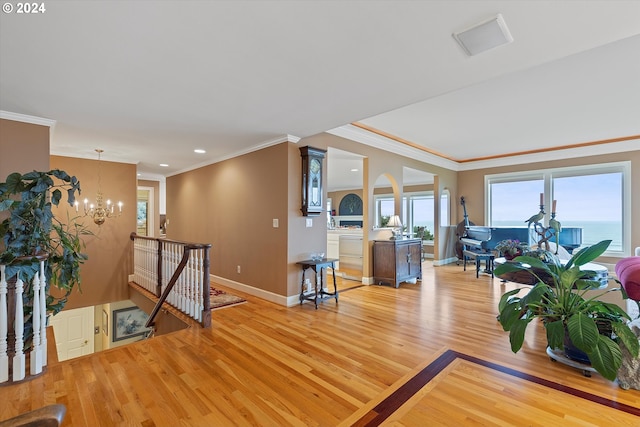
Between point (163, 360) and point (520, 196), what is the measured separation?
7981 mm

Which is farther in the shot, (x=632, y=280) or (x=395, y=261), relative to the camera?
(x=395, y=261)

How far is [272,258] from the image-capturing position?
4441 mm

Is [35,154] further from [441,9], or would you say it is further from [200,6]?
[441,9]

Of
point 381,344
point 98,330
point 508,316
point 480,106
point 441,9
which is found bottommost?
point 98,330

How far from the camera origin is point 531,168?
696 cm

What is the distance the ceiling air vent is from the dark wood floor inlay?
238 cm

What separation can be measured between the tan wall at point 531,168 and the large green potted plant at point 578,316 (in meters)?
4.84

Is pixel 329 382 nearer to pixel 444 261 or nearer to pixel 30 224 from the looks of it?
pixel 30 224

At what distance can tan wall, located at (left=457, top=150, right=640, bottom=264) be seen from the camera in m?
5.71

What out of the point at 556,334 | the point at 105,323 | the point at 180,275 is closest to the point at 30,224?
the point at 180,275

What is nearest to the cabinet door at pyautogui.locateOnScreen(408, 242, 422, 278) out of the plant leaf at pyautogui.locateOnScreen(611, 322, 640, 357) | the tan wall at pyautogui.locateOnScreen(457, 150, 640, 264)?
the tan wall at pyautogui.locateOnScreen(457, 150, 640, 264)

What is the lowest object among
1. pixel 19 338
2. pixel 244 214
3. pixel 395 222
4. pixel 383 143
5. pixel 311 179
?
pixel 19 338

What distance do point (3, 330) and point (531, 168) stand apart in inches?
354

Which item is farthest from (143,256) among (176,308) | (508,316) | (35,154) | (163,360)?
(508,316)
